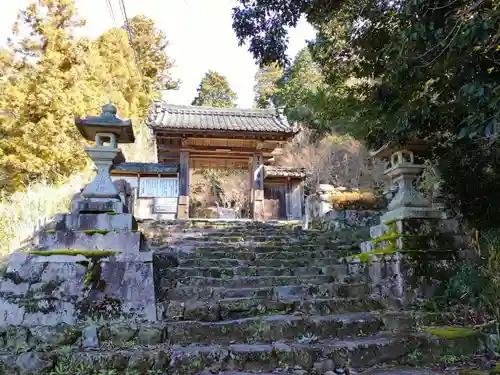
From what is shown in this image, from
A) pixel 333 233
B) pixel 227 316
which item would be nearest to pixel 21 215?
pixel 227 316

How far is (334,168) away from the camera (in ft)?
69.5

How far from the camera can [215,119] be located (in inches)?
557

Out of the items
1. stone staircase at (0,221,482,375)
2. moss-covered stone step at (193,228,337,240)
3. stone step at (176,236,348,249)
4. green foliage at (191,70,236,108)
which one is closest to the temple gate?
moss-covered stone step at (193,228,337,240)

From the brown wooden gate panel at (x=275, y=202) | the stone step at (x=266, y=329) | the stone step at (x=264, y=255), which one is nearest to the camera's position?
the stone step at (x=266, y=329)

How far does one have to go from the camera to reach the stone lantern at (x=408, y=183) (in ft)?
16.5

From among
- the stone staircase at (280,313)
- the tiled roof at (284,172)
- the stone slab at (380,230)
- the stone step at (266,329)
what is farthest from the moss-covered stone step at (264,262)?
the tiled roof at (284,172)

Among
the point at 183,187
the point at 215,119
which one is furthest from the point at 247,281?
the point at 215,119

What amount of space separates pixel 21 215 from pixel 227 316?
22.8ft

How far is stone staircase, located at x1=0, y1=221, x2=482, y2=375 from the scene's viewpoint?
332cm

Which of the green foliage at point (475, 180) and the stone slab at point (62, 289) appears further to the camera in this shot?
the green foliage at point (475, 180)

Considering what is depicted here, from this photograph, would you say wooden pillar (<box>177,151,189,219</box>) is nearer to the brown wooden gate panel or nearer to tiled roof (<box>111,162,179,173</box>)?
tiled roof (<box>111,162,179,173</box>)

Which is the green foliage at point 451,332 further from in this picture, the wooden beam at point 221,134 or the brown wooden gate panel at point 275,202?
the brown wooden gate panel at point 275,202

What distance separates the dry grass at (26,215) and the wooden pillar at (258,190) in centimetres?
604

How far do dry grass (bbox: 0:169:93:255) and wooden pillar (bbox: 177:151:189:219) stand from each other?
350 cm
